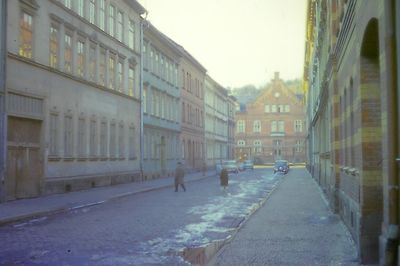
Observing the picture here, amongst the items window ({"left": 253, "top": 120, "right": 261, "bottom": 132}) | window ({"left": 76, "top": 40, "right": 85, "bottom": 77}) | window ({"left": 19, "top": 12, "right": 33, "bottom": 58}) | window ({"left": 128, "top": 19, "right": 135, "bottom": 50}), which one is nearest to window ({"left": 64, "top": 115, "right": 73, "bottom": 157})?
window ({"left": 76, "top": 40, "right": 85, "bottom": 77})

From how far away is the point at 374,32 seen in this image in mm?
9070

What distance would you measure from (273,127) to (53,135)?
8409 centimetres

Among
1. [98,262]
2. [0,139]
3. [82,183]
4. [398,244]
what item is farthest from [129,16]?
[398,244]

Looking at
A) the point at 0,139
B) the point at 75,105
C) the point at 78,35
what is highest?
the point at 78,35

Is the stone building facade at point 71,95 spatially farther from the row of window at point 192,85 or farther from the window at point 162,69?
the row of window at point 192,85

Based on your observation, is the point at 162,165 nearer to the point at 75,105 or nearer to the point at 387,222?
the point at 75,105

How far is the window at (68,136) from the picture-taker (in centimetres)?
2720

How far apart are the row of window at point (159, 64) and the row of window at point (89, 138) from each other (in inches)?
253

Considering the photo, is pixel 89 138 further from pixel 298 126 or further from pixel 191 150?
pixel 298 126

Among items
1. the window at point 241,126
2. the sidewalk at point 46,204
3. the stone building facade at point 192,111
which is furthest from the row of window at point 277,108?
the sidewalk at point 46,204

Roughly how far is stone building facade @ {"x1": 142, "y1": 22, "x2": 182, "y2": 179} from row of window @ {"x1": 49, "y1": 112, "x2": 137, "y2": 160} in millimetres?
4212

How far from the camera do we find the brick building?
106 meters

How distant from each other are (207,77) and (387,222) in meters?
62.0

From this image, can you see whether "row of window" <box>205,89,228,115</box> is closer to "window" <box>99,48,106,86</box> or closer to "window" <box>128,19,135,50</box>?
"window" <box>128,19,135,50</box>
